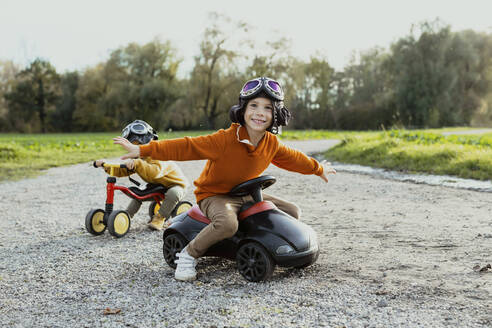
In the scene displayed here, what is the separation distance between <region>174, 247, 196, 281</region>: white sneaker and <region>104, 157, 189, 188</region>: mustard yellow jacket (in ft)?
6.01

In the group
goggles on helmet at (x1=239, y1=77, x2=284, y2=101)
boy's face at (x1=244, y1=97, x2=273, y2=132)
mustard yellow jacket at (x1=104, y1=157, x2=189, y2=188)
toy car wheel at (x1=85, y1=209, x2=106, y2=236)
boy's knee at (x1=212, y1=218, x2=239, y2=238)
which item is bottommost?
toy car wheel at (x1=85, y1=209, x2=106, y2=236)

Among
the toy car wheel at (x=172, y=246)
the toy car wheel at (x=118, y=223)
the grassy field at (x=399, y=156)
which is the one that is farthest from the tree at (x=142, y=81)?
the toy car wheel at (x=172, y=246)

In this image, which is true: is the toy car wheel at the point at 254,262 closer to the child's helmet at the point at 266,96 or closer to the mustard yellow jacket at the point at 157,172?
the child's helmet at the point at 266,96

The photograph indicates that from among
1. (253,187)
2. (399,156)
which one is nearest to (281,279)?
(253,187)

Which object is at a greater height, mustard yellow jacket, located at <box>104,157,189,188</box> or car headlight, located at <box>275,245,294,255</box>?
mustard yellow jacket, located at <box>104,157,189,188</box>

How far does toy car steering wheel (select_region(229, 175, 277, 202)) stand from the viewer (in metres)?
3.58

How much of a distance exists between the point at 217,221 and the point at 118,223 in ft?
6.14

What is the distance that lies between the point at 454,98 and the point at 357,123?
338 inches

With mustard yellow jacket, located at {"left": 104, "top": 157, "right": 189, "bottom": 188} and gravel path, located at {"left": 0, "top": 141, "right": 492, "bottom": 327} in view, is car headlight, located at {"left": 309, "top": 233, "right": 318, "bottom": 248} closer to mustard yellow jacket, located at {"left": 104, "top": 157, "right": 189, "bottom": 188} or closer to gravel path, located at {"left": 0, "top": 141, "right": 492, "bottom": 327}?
gravel path, located at {"left": 0, "top": 141, "right": 492, "bottom": 327}

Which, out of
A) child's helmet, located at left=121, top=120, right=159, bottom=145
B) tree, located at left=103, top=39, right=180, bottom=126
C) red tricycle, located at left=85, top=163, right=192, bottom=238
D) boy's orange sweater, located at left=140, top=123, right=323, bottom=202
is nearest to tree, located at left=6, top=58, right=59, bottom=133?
tree, located at left=103, top=39, right=180, bottom=126

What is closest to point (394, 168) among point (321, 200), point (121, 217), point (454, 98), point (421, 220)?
point (321, 200)

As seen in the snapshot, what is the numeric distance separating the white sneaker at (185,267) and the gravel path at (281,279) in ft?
0.23

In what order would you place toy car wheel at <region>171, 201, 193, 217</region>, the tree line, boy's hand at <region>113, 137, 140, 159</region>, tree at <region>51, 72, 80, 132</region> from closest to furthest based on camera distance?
boy's hand at <region>113, 137, 140, 159</region> → toy car wheel at <region>171, 201, 193, 217</region> → the tree line → tree at <region>51, 72, 80, 132</region>

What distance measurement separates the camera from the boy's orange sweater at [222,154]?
342cm
